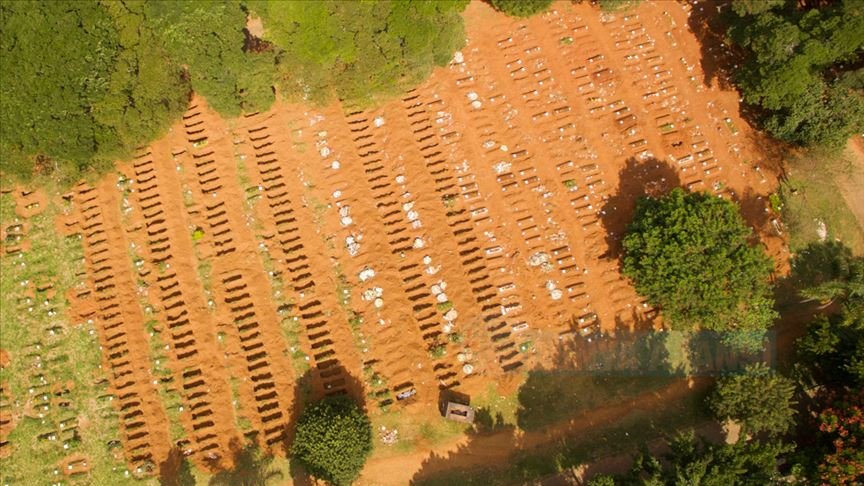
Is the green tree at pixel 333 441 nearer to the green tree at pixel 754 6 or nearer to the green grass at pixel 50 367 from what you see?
the green grass at pixel 50 367

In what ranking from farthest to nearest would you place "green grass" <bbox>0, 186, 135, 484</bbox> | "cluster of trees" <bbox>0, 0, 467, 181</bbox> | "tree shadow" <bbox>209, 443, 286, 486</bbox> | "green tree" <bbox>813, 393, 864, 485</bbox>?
1. "cluster of trees" <bbox>0, 0, 467, 181</bbox>
2. "green grass" <bbox>0, 186, 135, 484</bbox>
3. "tree shadow" <bbox>209, 443, 286, 486</bbox>
4. "green tree" <bbox>813, 393, 864, 485</bbox>

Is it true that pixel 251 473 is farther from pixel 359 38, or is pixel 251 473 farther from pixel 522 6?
pixel 522 6

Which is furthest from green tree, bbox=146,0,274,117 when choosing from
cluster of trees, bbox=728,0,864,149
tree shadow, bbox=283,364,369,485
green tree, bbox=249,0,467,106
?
cluster of trees, bbox=728,0,864,149

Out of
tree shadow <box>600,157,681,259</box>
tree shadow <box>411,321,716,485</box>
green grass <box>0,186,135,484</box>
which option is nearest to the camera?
tree shadow <box>411,321,716,485</box>

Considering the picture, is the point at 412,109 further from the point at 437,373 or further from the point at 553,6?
the point at 437,373

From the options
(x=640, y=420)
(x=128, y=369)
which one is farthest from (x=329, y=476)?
(x=640, y=420)

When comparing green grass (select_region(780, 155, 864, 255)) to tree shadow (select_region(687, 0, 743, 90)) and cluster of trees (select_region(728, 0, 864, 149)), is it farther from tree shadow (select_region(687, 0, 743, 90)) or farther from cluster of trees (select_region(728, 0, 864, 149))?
tree shadow (select_region(687, 0, 743, 90))
